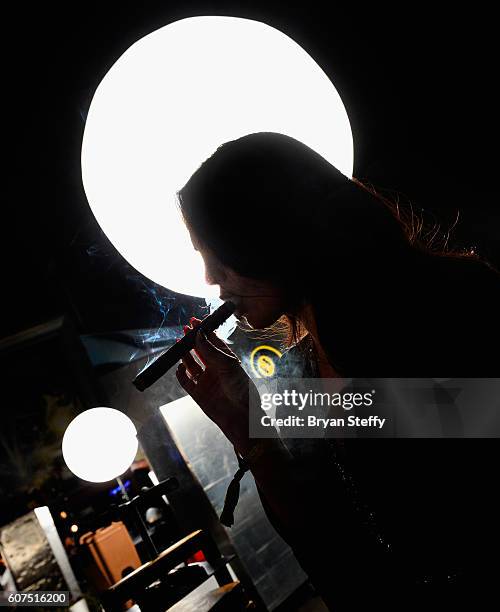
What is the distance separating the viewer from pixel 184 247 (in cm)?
147

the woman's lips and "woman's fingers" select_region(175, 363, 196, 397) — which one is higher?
the woman's lips

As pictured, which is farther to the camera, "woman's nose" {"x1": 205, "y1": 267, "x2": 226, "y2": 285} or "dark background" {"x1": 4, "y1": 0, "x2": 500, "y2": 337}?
"dark background" {"x1": 4, "y1": 0, "x2": 500, "y2": 337}

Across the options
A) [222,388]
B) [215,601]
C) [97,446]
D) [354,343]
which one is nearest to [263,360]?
[97,446]

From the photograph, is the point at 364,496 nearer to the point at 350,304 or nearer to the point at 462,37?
the point at 350,304

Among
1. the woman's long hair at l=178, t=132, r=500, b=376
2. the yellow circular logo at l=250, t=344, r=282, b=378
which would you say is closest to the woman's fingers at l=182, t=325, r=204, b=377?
the woman's long hair at l=178, t=132, r=500, b=376

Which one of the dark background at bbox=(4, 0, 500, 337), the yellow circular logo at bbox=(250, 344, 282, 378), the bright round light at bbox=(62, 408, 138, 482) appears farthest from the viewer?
the yellow circular logo at bbox=(250, 344, 282, 378)

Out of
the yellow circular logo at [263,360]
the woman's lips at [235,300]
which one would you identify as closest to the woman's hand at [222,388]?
the woman's lips at [235,300]

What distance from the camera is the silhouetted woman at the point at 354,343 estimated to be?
0.87m

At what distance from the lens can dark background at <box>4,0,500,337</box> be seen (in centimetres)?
189

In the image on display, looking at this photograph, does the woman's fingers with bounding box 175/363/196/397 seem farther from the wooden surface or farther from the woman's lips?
the wooden surface

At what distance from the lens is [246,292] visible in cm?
118

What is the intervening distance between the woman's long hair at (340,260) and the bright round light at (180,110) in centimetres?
23

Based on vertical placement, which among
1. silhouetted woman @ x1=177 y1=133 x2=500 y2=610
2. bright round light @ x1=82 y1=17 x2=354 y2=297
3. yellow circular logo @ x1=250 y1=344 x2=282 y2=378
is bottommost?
silhouetted woman @ x1=177 y1=133 x2=500 y2=610

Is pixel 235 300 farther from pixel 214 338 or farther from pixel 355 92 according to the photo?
pixel 355 92
